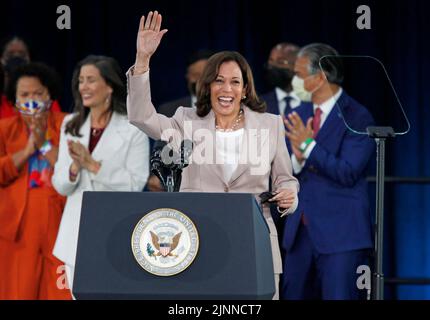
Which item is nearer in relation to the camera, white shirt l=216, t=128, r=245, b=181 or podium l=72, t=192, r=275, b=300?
podium l=72, t=192, r=275, b=300

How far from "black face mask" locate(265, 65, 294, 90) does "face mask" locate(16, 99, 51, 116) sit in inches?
46.1

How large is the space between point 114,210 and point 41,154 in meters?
2.32

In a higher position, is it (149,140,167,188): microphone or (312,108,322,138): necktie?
(312,108,322,138): necktie

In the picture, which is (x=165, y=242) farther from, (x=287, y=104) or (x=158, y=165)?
(x=287, y=104)

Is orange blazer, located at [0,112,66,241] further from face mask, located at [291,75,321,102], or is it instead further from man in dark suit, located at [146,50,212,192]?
face mask, located at [291,75,321,102]

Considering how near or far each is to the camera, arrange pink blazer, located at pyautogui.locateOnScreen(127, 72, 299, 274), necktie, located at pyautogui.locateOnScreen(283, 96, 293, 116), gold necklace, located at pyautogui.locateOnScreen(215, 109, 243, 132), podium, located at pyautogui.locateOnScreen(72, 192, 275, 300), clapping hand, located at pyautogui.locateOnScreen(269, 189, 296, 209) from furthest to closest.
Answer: necktie, located at pyautogui.locateOnScreen(283, 96, 293, 116), gold necklace, located at pyautogui.locateOnScreen(215, 109, 243, 132), pink blazer, located at pyautogui.locateOnScreen(127, 72, 299, 274), clapping hand, located at pyautogui.locateOnScreen(269, 189, 296, 209), podium, located at pyautogui.locateOnScreen(72, 192, 275, 300)

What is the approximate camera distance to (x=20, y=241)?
4.98 meters

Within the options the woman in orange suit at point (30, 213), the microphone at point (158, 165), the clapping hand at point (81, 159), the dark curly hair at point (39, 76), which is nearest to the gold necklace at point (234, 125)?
the microphone at point (158, 165)

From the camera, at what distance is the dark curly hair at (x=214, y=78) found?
353cm

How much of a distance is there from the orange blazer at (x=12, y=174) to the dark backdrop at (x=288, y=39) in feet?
1.46

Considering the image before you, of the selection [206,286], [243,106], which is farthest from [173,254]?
[243,106]

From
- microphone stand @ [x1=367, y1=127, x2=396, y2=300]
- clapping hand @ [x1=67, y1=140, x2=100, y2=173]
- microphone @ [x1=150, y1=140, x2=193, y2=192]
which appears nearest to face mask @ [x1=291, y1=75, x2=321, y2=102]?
clapping hand @ [x1=67, y1=140, x2=100, y2=173]

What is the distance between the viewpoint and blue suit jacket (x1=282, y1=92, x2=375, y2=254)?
476 centimetres

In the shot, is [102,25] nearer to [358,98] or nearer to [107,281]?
[358,98]
